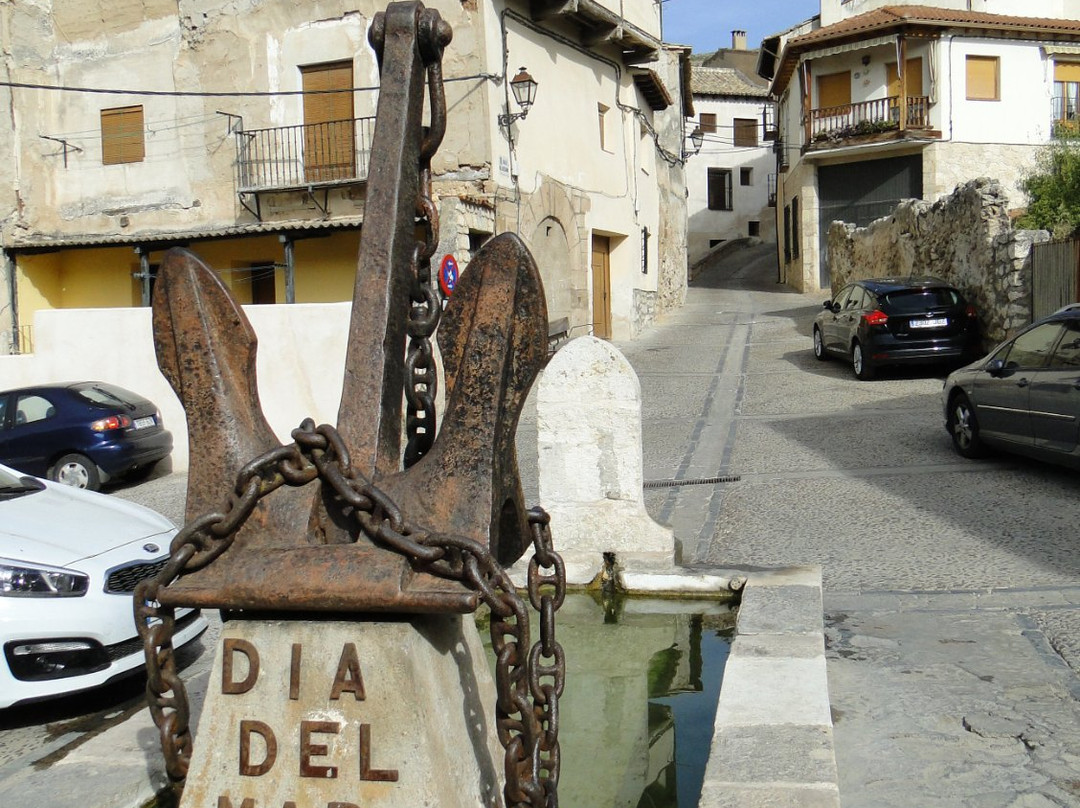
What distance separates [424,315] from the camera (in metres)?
2.98

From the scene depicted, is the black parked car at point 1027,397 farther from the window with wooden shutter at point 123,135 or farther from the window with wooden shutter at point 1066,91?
the window with wooden shutter at point 1066,91

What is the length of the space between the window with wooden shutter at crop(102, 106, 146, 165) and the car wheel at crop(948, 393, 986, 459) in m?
16.9

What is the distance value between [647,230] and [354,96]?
34.4 feet

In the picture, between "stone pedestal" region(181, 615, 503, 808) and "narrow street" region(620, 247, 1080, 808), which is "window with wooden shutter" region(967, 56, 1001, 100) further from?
"stone pedestal" region(181, 615, 503, 808)

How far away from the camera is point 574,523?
6523mm

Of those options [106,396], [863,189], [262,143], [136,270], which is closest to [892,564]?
[106,396]

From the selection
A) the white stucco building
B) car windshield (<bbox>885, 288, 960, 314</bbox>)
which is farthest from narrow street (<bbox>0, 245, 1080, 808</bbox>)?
the white stucco building

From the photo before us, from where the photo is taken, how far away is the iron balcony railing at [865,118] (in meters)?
30.8

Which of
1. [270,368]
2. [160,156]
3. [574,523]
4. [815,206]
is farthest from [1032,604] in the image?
[815,206]

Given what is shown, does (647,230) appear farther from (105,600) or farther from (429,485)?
(429,485)

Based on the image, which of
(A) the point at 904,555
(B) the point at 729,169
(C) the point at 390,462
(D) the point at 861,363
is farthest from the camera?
(B) the point at 729,169

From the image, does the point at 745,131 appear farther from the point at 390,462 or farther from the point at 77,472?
the point at 390,462

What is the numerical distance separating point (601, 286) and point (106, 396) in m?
13.4

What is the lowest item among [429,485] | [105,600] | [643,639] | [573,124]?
[643,639]
